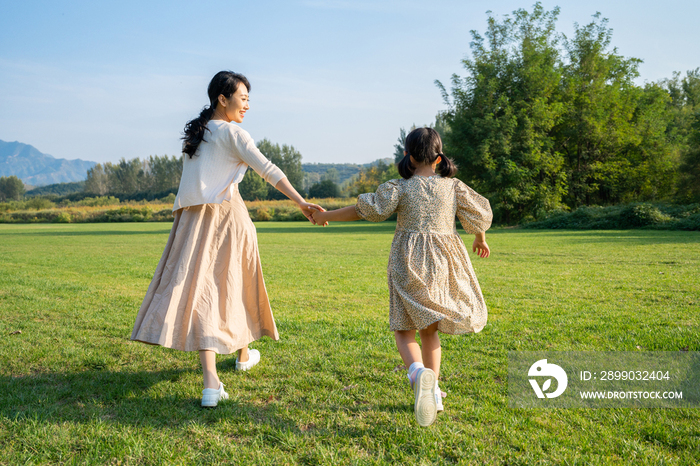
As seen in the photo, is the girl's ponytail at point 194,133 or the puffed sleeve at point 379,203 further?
the girl's ponytail at point 194,133

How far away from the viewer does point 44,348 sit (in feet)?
13.6

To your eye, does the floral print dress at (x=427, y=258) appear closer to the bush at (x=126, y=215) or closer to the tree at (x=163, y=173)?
the bush at (x=126, y=215)

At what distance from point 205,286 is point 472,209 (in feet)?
6.03

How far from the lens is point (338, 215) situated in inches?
119

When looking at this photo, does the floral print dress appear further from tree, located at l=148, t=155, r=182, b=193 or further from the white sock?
tree, located at l=148, t=155, r=182, b=193

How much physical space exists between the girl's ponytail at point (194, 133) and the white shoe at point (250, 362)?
5.30 ft

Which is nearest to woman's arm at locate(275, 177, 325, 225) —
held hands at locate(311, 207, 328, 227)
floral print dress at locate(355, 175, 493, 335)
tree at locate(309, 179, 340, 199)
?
held hands at locate(311, 207, 328, 227)

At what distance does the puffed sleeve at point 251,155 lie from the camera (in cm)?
308

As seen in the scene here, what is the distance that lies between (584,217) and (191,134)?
25.1m

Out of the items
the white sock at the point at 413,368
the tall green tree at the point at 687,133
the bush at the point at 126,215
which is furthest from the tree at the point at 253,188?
the white sock at the point at 413,368

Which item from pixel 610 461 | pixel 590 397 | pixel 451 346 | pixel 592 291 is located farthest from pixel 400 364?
pixel 592 291

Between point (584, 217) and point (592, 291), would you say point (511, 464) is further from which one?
point (584, 217)

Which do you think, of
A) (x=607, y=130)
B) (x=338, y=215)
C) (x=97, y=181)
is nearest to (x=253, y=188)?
(x=97, y=181)

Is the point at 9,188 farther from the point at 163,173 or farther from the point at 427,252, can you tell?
the point at 427,252
